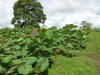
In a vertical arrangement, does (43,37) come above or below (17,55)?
above

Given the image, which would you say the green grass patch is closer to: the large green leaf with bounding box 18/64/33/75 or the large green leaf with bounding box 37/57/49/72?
the large green leaf with bounding box 37/57/49/72

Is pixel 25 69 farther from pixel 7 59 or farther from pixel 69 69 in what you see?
pixel 69 69

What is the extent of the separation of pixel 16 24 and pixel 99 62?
92.6 feet

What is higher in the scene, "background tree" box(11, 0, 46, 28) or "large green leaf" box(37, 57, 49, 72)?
"background tree" box(11, 0, 46, 28)

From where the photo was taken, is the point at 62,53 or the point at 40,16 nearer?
the point at 62,53

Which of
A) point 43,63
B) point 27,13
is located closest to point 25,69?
point 43,63

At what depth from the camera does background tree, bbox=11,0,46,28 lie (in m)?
30.7

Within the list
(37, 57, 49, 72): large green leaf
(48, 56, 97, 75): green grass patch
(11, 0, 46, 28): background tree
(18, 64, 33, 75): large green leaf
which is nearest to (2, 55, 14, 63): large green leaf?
(18, 64, 33, 75): large green leaf

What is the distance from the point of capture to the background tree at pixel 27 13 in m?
30.7

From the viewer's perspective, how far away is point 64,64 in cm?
339

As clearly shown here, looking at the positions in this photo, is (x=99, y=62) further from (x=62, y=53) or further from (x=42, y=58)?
(x=42, y=58)

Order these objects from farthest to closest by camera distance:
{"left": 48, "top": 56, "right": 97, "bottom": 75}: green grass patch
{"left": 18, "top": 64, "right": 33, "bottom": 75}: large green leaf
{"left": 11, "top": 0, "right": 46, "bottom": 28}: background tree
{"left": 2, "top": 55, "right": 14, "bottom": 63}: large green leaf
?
{"left": 11, "top": 0, "right": 46, "bottom": 28}: background tree
{"left": 48, "top": 56, "right": 97, "bottom": 75}: green grass patch
{"left": 2, "top": 55, "right": 14, "bottom": 63}: large green leaf
{"left": 18, "top": 64, "right": 33, "bottom": 75}: large green leaf

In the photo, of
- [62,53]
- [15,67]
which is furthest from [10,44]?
[62,53]

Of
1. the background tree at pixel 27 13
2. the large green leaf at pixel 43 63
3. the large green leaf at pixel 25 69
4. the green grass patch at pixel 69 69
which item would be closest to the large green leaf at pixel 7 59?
the large green leaf at pixel 25 69
